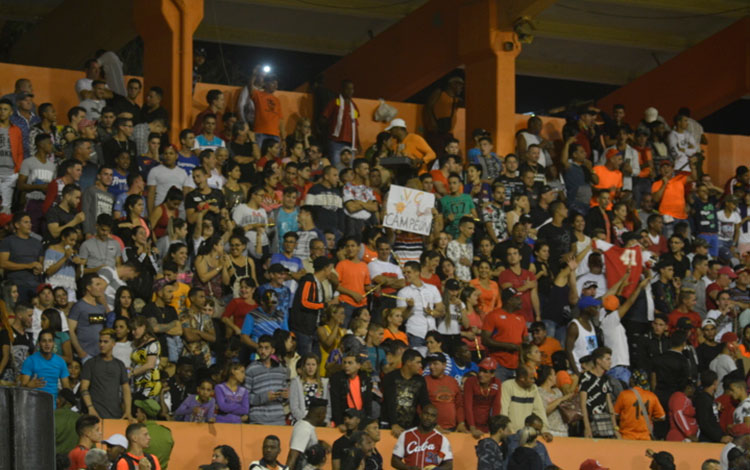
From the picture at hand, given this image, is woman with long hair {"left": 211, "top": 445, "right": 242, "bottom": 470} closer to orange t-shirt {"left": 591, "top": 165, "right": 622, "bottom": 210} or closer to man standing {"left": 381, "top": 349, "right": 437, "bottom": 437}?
man standing {"left": 381, "top": 349, "right": 437, "bottom": 437}

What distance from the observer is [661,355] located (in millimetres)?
12422

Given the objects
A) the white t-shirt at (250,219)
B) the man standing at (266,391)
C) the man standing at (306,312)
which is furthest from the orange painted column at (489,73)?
the man standing at (266,391)

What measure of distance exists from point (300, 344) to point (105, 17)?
903 cm

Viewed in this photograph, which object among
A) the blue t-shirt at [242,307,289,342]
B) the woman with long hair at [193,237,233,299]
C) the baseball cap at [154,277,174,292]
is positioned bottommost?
the blue t-shirt at [242,307,289,342]

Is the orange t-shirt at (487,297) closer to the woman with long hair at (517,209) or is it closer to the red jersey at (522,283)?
the red jersey at (522,283)

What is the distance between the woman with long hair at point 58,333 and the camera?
9.97 meters

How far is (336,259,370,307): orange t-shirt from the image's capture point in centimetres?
1199

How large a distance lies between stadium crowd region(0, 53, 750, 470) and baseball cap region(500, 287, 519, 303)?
0.03m

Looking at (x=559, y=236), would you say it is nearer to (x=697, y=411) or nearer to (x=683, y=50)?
(x=697, y=411)

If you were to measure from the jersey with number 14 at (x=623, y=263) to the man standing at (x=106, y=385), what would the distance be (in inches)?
255

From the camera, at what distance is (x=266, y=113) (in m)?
15.0

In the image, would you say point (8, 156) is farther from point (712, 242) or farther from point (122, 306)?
point (712, 242)

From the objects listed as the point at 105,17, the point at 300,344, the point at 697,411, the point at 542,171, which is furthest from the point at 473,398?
the point at 105,17

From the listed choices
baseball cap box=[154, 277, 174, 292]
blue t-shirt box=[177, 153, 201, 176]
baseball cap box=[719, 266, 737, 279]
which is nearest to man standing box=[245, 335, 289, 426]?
baseball cap box=[154, 277, 174, 292]
